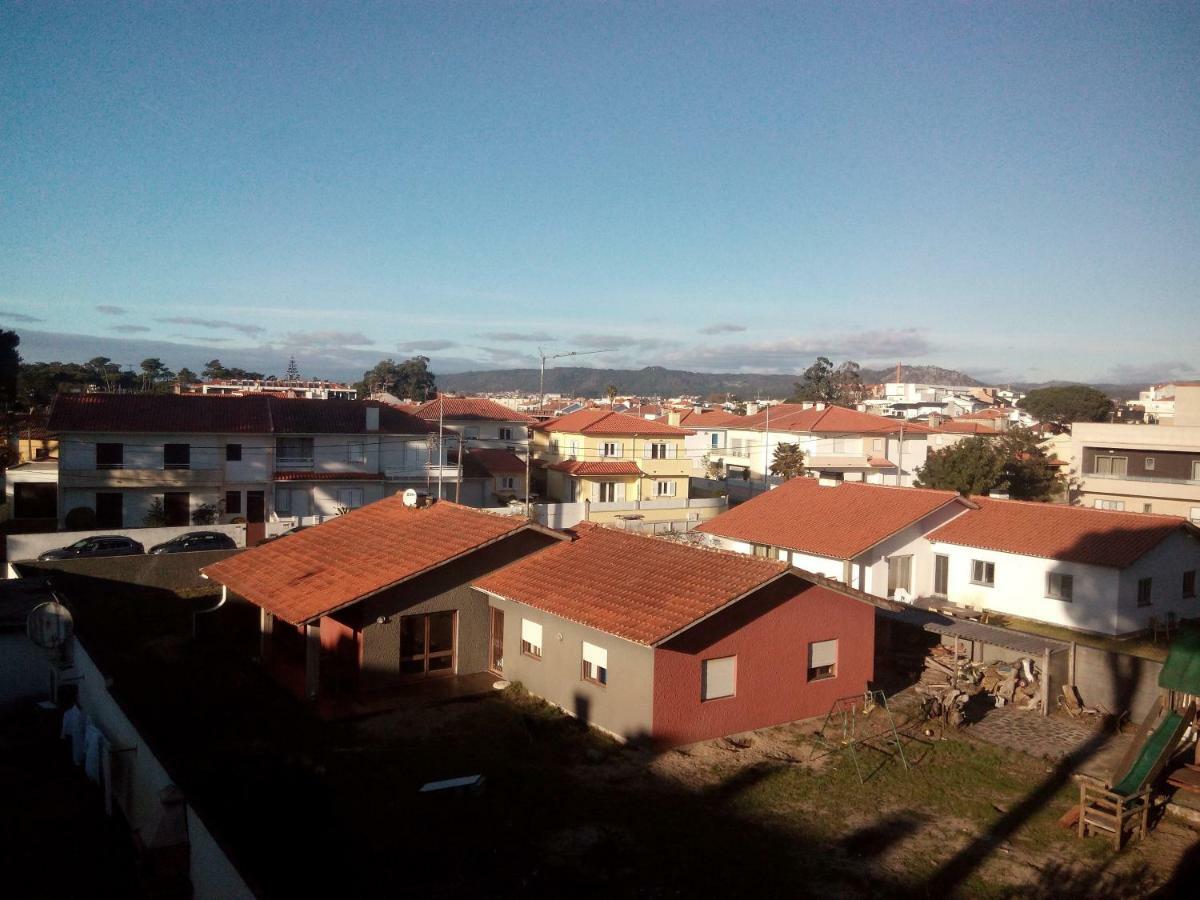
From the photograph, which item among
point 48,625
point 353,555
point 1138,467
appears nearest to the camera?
point 48,625

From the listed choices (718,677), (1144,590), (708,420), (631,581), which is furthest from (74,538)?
(708,420)

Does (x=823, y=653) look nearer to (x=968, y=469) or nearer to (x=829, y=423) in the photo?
(x=968, y=469)

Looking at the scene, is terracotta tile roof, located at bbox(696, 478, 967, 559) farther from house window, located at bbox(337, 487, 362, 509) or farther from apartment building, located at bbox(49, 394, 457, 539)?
house window, located at bbox(337, 487, 362, 509)

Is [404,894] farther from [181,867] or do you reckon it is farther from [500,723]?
[500,723]

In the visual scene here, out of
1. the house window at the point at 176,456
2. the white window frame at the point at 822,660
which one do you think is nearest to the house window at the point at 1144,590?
the white window frame at the point at 822,660

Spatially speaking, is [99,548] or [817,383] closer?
[99,548]

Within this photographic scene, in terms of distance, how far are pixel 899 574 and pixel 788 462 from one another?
87.7 feet

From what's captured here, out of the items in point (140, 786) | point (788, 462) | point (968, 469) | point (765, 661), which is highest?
point (968, 469)

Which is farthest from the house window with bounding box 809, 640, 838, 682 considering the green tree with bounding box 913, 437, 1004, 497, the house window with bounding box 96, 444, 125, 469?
the house window with bounding box 96, 444, 125, 469

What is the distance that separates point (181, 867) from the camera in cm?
981

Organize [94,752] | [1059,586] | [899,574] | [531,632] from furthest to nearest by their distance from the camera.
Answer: [899,574] → [1059,586] → [531,632] → [94,752]

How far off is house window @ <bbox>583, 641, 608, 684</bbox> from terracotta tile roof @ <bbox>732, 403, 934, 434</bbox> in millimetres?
44845

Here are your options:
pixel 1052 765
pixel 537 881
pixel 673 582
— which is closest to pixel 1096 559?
pixel 1052 765

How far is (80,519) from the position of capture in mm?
37938
